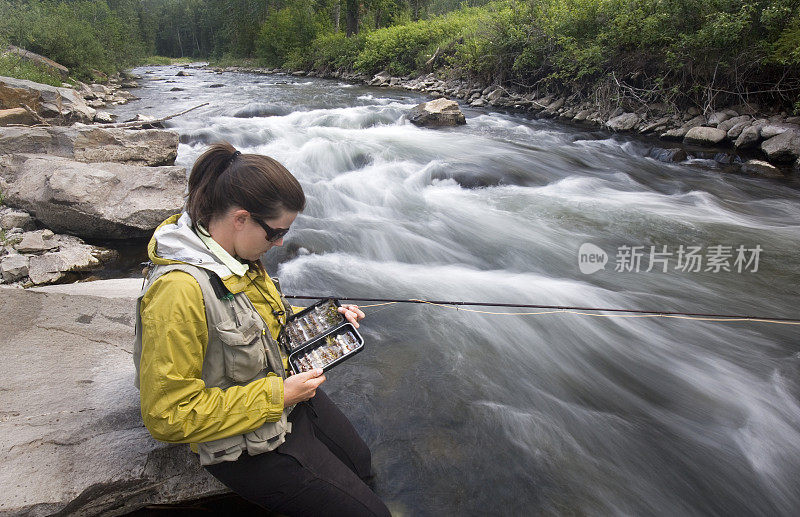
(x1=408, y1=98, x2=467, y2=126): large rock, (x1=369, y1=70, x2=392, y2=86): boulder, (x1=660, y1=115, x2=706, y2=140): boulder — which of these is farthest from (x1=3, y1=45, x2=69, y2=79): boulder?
(x1=660, y1=115, x2=706, y2=140): boulder

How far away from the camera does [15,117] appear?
9.38 metres

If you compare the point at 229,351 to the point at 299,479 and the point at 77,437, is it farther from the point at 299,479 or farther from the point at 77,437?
the point at 77,437

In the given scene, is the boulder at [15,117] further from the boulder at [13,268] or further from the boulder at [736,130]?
the boulder at [736,130]

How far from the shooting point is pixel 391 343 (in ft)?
15.0

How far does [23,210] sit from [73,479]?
18.5ft

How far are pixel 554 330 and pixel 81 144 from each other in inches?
330

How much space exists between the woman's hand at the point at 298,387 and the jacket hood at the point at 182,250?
1.85ft

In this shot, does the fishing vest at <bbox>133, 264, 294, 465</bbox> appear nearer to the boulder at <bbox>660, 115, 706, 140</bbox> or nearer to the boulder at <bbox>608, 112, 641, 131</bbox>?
the boulder at <bbox>660, 115, 706, 140</bbox>

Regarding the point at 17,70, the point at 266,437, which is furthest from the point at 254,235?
the point at 17,70

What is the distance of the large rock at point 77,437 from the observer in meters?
2.18

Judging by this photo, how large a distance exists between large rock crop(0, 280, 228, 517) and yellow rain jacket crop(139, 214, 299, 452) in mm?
980

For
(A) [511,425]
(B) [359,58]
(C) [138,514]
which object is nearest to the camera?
(C) [138,514]

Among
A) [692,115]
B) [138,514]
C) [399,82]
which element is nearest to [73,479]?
[138,514]

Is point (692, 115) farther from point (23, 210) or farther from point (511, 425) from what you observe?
point (23, 210)
